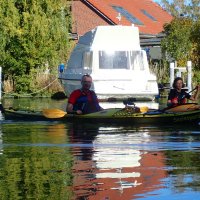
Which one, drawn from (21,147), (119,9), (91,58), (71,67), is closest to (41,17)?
(71,67)

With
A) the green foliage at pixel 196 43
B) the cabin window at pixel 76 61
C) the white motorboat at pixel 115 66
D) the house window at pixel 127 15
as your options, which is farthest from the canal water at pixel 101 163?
the house window at pixel 127 15

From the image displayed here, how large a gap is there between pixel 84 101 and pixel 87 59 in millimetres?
15350

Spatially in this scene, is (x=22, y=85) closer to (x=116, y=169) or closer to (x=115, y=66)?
(x=115, y=66)

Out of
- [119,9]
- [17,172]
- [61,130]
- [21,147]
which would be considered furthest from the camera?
[119,9]

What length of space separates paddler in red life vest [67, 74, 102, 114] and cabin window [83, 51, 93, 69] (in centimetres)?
1440

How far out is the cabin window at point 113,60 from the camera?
121 feet

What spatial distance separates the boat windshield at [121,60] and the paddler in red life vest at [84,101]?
556 inches

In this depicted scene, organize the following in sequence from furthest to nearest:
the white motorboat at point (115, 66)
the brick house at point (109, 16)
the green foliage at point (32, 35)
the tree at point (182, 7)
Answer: the tree at point (182, 7) < the brick house at point (109, 16) < the green foliage at point (32, 35) < the white motorboat at point (115, 66)

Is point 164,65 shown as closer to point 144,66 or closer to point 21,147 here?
point 144,66

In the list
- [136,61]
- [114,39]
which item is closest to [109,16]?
[114,39]

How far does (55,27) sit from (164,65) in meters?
6.33

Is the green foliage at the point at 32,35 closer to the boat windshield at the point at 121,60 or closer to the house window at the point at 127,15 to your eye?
the boat windshield at the point at 121,60

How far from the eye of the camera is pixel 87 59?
37.6m

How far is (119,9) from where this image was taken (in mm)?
65438
